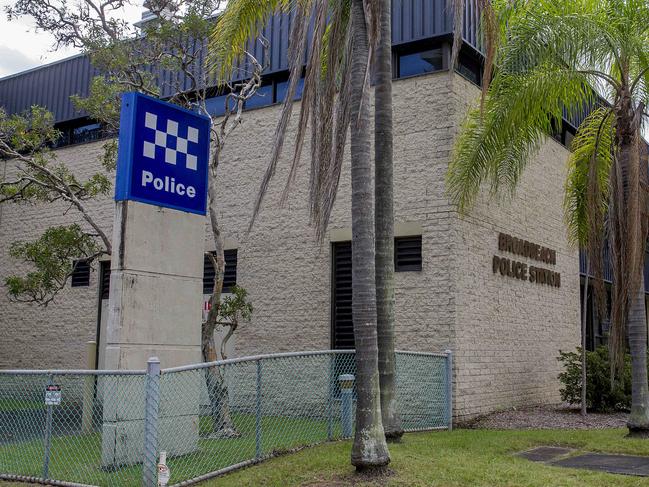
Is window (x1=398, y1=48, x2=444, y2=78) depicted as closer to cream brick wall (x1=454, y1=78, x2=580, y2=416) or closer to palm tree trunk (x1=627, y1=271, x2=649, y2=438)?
cream brick wall (x1=454, y1=78, x2=580, y2=416)

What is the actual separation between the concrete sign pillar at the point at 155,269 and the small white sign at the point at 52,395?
503mm

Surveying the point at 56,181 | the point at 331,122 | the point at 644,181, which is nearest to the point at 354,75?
the point at 331,122

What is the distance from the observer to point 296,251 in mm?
15617

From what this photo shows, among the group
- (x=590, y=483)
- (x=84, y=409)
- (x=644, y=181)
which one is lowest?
(x=590, y=483)

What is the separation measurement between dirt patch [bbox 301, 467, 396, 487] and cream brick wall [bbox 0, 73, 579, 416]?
509cm

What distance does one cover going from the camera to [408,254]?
1427 cm

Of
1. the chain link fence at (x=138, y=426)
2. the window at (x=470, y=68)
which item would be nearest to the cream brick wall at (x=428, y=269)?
the window at (x=470, y=68)

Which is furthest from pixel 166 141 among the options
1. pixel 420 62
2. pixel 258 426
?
pixel 420 62

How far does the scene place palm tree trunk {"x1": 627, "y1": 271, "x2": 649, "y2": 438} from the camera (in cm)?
1102

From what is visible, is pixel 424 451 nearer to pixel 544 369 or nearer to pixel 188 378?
pixel 188 378

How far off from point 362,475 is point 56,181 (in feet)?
31.7

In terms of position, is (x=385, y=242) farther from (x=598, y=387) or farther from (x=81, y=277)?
(x=81, y=277)

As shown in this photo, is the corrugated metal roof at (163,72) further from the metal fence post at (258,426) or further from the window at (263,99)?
the metal fence post at (258,426)

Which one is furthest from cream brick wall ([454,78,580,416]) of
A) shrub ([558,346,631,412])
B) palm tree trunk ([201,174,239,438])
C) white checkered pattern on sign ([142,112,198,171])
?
white checkered pattern on sign ([142,112,198,171])
